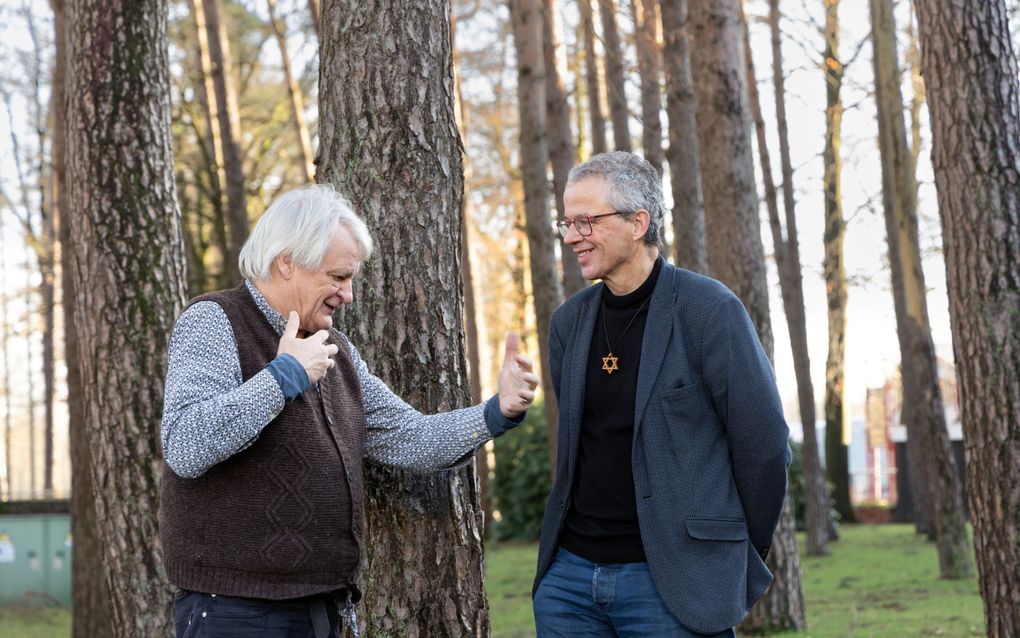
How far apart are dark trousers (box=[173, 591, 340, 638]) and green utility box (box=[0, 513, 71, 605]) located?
14077 millimetres

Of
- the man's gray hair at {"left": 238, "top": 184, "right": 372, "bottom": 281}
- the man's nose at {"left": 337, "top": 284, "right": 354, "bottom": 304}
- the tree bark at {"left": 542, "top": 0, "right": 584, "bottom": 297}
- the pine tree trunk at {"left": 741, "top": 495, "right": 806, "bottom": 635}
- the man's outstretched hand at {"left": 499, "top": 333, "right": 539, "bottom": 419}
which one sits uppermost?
the tree bark at {"left": 542, "top": 0, "right": 584, "bottom": 297}

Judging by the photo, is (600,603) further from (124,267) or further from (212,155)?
(212,155)

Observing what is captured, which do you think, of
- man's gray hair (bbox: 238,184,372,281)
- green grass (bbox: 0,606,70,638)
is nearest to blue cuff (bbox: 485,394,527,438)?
man's gray hair (bbox: 238,184,372,281)

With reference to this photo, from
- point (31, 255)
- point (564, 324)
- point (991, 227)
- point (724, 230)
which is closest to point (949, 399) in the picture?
point (31, 255)

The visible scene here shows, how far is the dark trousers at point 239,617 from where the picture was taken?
3.30 metres

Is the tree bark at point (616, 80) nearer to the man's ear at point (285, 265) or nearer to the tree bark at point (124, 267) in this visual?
the tree bark at point (124, 267)

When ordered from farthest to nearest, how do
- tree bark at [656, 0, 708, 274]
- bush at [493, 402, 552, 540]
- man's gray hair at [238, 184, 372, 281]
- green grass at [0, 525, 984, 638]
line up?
bush at [493, 402, 552, 540]
tree bark at [656, 0, 708, 274]
green grass at [0, 525, 984, 638]
man's gray hair at [238, 184, 372, 281]

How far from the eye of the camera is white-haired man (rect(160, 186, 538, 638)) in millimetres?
3227

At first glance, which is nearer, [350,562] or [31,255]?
[350,562]

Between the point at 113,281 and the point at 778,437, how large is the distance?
4.60 m

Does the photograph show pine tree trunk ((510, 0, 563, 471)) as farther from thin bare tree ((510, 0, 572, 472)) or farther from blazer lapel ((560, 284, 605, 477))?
blazer lapel ((560, 284, 605, 477))

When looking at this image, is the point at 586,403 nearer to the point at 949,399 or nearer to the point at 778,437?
the point at 778,437

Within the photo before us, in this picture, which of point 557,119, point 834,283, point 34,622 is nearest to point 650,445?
point 557,119

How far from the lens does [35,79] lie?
25.1 m
